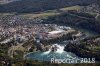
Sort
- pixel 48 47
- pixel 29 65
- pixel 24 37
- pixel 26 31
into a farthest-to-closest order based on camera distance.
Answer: pixel 26 31
pixel 24 37
pixel 48 47
pixel 29 65

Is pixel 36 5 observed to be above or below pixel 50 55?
below

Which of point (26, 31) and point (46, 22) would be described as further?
point (46, 22)

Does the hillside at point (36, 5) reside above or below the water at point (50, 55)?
below

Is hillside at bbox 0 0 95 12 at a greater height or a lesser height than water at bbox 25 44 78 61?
lesser

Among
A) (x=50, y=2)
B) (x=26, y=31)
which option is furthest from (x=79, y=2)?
(x=26, y=31)

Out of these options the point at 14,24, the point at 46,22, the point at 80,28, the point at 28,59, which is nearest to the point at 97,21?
the point at 80,28

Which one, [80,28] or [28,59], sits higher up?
[28,59]

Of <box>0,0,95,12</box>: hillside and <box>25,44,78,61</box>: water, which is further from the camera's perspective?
<box>0,0,95,12</box>: hillside

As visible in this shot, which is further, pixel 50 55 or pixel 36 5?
pixel 36 5

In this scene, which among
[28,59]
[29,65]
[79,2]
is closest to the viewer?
[29,65]

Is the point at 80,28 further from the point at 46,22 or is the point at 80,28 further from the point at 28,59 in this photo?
the point at 28,59

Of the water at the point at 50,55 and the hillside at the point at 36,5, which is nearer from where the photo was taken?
the water at the point at 50,55
